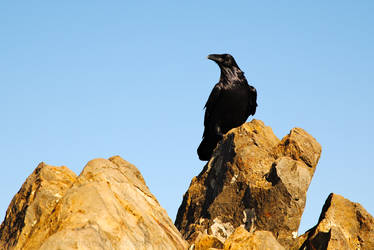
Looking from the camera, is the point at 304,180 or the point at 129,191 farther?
the point at 304,180

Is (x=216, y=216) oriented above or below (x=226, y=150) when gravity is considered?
below

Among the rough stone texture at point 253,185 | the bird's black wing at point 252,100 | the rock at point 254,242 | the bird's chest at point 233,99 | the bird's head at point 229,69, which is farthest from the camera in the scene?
the bird's black wing at point 252,100

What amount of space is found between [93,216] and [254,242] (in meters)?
2.25

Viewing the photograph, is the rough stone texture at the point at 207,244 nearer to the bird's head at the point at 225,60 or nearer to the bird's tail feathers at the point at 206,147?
the bird's tail feathers at the point at 206,147

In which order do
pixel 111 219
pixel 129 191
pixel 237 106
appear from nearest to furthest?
pixel 111 219 < pixel 129 191 < pixel 237 106

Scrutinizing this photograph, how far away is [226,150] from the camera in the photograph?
13461 mm

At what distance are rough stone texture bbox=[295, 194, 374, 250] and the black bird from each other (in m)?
5.73

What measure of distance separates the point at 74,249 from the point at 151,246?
149 cm

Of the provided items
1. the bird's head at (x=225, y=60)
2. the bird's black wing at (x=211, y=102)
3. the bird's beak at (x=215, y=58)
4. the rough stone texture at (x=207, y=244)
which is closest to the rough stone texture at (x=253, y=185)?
the bird's black wing at (x=211, y=102)

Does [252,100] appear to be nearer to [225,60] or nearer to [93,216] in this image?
[225,60]

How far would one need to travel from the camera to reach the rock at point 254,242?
298 inches

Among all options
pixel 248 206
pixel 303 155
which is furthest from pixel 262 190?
pixel 303 155

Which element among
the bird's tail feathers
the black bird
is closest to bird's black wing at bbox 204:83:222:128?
the black bird

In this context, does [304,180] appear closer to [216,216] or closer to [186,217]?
[216,216]
